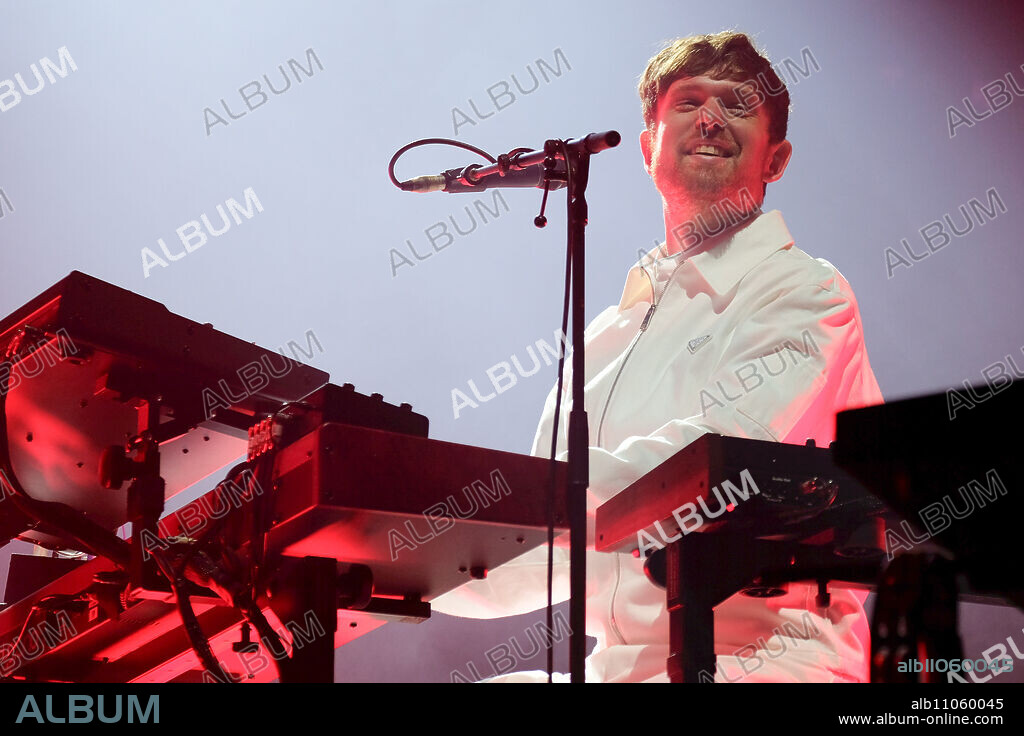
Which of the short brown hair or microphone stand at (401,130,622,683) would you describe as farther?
the short brown hair

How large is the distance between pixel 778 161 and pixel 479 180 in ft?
4.17

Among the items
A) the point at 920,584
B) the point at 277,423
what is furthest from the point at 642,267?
the point at 920,584

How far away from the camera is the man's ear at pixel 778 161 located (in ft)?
8.92

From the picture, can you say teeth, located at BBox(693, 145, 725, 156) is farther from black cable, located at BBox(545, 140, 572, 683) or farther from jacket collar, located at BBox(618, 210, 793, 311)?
black cable, located at BBox(545, 140, 572, 683)

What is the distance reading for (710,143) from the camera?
103 inches

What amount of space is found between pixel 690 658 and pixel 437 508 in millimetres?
378

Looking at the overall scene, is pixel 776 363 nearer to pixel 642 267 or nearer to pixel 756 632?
pixel 756 632

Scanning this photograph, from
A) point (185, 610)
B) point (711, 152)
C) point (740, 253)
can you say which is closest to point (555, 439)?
point (185, 610)

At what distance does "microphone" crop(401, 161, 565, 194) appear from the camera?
1670mm

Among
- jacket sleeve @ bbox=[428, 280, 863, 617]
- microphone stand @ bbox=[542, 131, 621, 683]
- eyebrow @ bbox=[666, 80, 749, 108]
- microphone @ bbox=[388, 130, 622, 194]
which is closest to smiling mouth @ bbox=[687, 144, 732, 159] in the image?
eyebrow @ bbox=[666, 80, 749, 108]

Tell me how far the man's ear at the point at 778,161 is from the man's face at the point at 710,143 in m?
0.04

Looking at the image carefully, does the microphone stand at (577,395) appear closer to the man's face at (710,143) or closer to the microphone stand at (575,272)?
the microphone stand at (575,272)

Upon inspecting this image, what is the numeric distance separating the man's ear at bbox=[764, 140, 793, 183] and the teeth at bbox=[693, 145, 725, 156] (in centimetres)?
17

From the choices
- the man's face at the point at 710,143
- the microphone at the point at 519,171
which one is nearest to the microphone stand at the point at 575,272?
the microphone at the point at 519,171
